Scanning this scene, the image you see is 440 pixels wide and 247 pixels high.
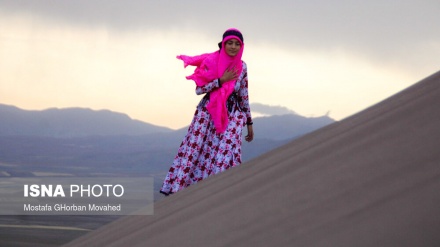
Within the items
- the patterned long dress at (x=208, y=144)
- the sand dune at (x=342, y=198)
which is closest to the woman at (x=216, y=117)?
the patterned long dress at (x=208, y=144)

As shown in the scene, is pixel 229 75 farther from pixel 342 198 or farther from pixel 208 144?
pixel 342 198

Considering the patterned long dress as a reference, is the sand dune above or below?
below

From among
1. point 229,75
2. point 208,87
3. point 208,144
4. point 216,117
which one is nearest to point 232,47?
point 229,75

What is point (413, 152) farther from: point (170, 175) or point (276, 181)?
point (170, 175)

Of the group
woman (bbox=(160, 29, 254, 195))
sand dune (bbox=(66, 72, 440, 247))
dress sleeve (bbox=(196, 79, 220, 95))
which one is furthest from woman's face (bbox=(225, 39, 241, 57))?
sand dune (bbox=(66, 72, 440, 247))

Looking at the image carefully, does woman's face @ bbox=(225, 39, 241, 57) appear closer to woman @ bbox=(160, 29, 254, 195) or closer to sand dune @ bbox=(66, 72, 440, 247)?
woman @ bbox=(160, 29, 254, 195)

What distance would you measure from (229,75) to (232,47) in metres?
0.19

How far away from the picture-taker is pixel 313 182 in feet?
7.04

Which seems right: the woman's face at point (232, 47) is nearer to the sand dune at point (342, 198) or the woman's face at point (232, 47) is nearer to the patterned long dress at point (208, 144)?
the patterned long dress at point (208, 144)

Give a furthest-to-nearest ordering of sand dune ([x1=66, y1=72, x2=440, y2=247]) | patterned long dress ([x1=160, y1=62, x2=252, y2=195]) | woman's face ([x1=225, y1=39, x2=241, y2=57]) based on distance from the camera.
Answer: patterned long dress ([x1=160, y1=62, x2=252, y2=195]), woman's face ([x1=225, y1=39, x2=241, y2=57]), sand dune ([x1=66, y1=72, x2=440, y2=247])

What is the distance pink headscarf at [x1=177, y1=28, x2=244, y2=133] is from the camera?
22.6 feet

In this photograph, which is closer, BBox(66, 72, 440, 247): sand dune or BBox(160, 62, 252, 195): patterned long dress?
BBox(66, 72, 440, 247): sand dune

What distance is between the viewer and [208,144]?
23.5 ft

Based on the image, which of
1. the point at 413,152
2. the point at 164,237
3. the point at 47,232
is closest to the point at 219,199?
the point at 164,237
